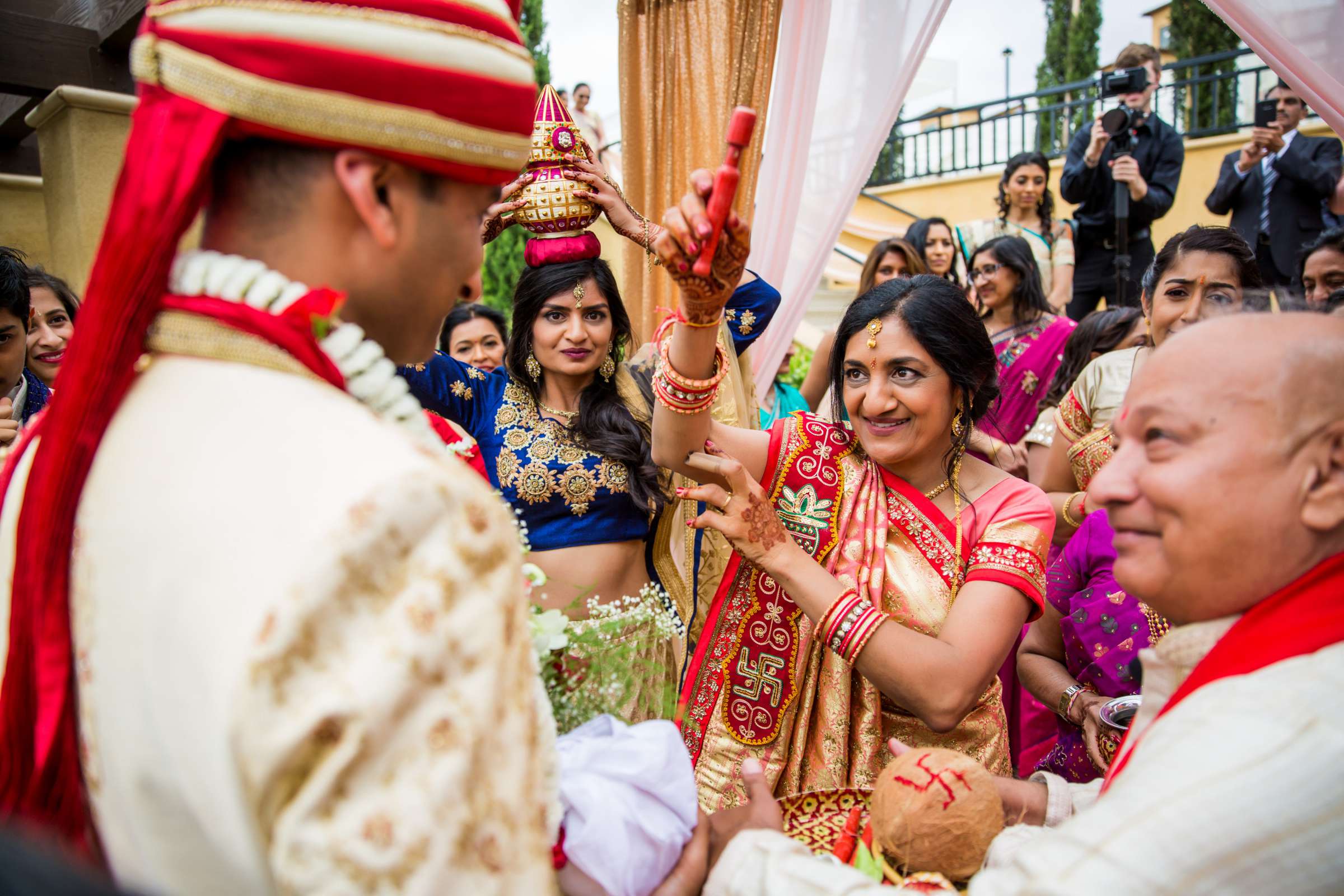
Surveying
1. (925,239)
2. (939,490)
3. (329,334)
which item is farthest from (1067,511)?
(925,239)

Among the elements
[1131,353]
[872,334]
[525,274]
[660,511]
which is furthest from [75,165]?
[1131,353]

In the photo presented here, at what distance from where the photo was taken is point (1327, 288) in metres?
3.50

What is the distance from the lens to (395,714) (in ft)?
2.47

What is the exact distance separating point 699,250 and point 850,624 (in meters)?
0.88

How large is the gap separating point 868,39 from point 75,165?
4.06 metres

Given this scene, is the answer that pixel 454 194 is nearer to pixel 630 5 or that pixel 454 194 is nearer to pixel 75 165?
pixel 630 5

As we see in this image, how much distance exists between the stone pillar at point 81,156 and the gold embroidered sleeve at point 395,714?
191 inches

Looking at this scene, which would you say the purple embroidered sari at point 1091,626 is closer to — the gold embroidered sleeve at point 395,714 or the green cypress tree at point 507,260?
the gold embroidered sleeve at point 395,714

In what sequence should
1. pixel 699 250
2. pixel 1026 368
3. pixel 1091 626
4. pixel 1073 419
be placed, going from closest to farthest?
1. pixel 699 250
2. pixel 1091 626
3. pixel 1073 419
4. pixel 1026 368

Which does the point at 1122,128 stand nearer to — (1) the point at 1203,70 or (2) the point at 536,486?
(2) the point at 536,486

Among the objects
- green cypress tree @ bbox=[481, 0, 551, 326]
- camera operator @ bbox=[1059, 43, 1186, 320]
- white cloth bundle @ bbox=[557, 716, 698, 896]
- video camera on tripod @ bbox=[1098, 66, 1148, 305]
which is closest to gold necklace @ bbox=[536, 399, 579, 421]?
white cloth bundle @ bbox=[557, 716, 698, 896]

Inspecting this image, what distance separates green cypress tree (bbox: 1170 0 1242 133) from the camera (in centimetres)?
1197

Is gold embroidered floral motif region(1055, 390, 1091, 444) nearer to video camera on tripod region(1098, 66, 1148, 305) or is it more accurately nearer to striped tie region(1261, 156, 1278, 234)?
video camera on tripod region(1098, 66, 1148, 305)

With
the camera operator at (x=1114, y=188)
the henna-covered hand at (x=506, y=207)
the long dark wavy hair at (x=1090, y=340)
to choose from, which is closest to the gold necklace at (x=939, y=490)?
the henna-covered hand at (x=506, y=207)
